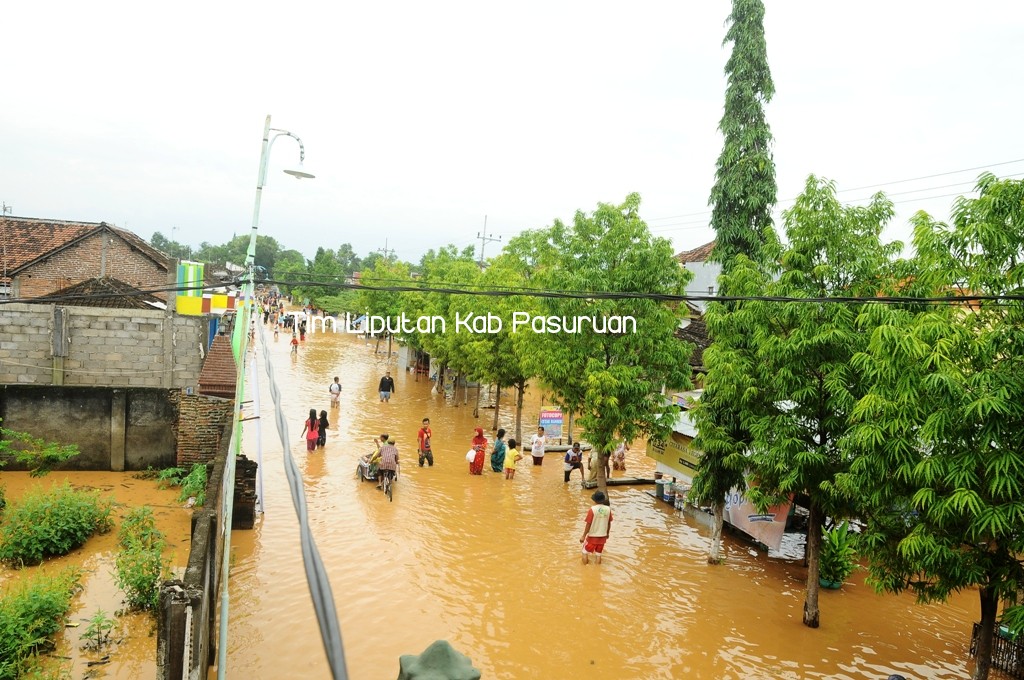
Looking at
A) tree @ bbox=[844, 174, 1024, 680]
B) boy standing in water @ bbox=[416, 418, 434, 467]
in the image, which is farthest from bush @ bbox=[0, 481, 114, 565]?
tree @ bbox=[844, 174, 1024, 680]

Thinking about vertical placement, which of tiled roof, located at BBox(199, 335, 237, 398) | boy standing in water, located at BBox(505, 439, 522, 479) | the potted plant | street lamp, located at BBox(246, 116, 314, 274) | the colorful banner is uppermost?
street lamp, located at BBox(246, 116, 314, 274)

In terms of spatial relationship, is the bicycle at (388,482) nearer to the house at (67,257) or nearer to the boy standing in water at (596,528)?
the boy standing in water at (596,528)

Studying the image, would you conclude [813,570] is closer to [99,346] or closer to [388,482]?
[388,482]

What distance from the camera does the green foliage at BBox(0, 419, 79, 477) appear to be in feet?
50.4

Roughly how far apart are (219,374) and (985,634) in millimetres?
13890

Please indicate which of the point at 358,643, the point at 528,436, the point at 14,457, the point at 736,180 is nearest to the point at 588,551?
the point at 358,643

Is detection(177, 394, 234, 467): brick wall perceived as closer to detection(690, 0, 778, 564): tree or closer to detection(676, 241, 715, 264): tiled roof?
detection(690, 0, 778, 564): tree

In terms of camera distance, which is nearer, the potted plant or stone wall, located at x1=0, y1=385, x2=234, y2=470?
the potted plant

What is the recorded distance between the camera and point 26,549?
10.8m

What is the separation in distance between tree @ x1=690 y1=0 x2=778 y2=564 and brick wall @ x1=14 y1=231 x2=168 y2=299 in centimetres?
2843

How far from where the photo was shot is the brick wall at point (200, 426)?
1490cm

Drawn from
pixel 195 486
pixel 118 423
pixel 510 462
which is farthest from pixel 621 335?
pixel 118 423

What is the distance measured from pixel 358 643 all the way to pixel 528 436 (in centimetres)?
1555

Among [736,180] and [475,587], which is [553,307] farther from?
[475,587]
